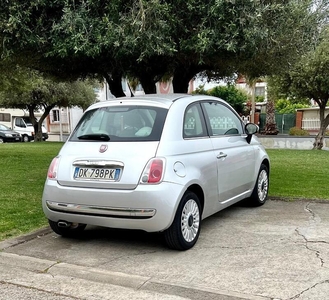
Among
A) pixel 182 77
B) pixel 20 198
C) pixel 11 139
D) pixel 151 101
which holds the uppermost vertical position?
pixel 182 77

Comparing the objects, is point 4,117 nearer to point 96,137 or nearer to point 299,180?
point 299,180

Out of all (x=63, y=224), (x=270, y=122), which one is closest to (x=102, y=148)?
(x=63, y=224)

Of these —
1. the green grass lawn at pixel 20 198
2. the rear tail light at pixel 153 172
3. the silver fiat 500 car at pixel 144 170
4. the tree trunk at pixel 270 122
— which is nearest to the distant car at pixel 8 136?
the tree trunk at pixel 270 122

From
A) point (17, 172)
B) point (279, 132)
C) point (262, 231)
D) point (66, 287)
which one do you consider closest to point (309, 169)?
point (262, 231)

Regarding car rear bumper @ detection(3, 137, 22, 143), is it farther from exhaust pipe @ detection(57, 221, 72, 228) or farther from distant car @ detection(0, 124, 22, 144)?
exhaust pipe @ detection(57, 221, 72, 228)

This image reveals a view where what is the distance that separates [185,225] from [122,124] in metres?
1.39

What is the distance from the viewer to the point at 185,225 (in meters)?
4.35

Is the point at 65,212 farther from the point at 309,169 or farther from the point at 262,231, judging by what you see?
the point at 309,169

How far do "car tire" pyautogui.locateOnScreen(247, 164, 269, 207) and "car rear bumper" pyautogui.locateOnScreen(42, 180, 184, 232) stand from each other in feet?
7.93

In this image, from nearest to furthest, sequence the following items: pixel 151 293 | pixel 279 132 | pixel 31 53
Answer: pixel 151 293, pixel 31 53, pixel 279 132

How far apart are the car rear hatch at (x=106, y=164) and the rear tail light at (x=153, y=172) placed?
2.1 inches

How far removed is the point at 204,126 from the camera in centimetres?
503

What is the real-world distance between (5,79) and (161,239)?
418 inches

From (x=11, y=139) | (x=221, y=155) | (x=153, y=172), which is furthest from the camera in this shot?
(x=11, y=139)
